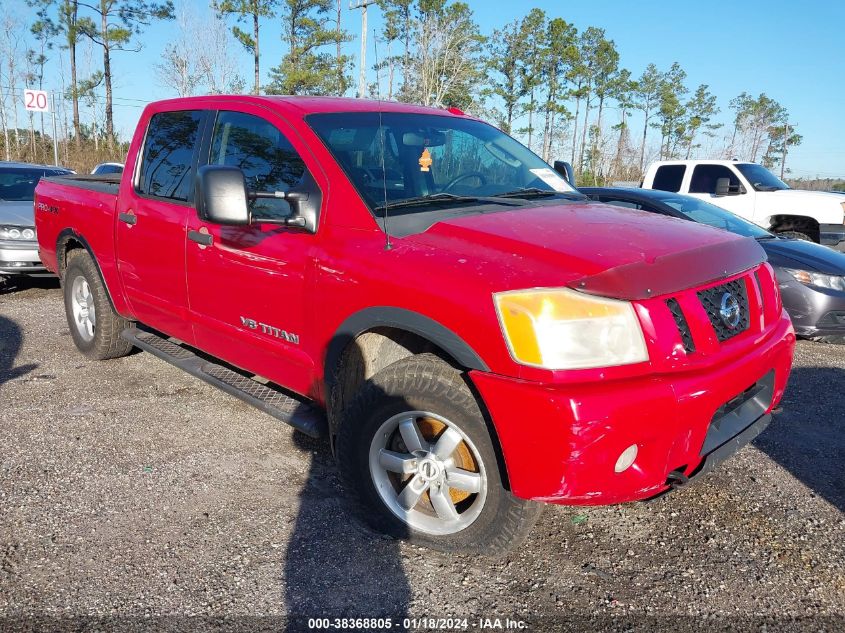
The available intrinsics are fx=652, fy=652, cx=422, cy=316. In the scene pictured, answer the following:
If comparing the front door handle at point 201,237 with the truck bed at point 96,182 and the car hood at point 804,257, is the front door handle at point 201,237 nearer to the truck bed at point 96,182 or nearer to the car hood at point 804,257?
the truck bed at point 96,182

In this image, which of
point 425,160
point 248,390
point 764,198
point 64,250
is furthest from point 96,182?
point 764,198

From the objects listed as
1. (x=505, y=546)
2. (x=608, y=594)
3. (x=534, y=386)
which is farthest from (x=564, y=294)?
(x=608, y=594)

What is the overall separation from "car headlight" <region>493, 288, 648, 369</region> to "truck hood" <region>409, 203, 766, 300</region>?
0.05 m

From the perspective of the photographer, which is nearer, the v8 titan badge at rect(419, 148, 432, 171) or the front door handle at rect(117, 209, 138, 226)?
the v8 titan badge at rect(419, 148, 432, 171)

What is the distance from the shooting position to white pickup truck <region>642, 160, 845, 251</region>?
9969 mm

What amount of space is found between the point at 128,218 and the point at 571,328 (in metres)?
3.13

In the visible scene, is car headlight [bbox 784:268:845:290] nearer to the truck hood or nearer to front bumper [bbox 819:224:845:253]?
the truck hood

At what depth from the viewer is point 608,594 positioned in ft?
8.00

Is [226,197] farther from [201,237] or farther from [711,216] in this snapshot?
[711,216]

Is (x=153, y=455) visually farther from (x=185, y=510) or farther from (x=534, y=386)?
(x=534, y=386)

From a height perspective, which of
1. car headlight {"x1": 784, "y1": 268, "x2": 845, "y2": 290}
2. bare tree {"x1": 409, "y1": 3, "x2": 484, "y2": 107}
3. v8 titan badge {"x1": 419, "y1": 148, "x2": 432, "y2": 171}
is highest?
bare tree {"x1": 409, "y1": 3, "x2": 484, "y2": 107}

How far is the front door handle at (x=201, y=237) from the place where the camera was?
3.39 m

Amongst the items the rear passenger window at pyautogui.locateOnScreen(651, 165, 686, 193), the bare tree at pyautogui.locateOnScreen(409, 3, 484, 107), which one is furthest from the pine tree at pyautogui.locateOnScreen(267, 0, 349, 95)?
the rear passenger window at pyautogui.locateOnScreen(651, 165, 686, 193)

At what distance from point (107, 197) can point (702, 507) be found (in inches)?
161
